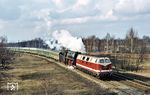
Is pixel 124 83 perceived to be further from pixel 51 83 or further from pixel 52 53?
pixel 52 53

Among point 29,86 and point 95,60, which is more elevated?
point 95,60

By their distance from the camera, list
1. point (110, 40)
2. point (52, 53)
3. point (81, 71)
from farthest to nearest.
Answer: point (110, 40) < point (52, 53) < point (81, 71)

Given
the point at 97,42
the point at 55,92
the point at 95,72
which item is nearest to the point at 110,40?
the point at 97,42

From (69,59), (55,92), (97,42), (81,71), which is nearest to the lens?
(55,92)

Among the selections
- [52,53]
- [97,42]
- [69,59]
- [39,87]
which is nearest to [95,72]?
[39,87]

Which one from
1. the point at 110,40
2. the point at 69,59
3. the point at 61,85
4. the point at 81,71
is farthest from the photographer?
the point at 110,40

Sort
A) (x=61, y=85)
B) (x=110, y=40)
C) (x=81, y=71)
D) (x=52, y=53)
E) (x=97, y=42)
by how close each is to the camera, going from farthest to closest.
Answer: (x=110, y=40) < (x=97, y=42) < (x=52, y=53) < (x=81, y=71) < (x=61, y=85)

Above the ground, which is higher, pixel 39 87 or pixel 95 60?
pixel 95 60

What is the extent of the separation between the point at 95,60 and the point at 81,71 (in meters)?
11.8

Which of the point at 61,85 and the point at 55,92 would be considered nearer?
the point at 55,92

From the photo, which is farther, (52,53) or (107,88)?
(52,53)

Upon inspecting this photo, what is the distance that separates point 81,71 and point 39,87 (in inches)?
760

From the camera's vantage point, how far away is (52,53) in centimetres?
9731

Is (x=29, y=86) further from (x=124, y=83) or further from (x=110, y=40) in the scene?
(x=110, y=40)
